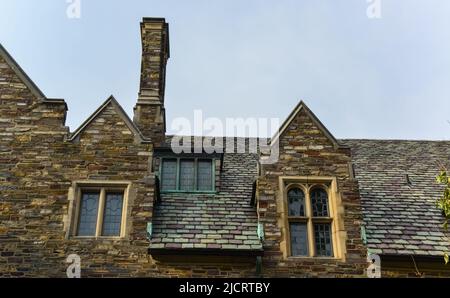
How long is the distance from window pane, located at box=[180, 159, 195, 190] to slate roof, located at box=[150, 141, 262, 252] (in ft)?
1.31

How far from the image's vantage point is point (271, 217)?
11508 mm

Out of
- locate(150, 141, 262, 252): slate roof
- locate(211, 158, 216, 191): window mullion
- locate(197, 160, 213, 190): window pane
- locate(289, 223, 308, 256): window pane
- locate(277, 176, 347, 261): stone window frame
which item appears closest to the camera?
locate(150, 141, 262, 252): slate roof

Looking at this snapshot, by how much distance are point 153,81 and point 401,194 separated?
24.3ft

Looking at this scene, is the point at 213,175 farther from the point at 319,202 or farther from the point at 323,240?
the point at 323,240

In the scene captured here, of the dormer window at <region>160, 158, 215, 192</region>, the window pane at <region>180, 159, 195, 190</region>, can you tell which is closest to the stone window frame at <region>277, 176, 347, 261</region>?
the dormer window at <region>160, 158, 215, 192</region>

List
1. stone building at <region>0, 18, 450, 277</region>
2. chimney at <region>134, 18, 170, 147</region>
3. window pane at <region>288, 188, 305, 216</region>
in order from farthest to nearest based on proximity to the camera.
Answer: chimney at <region>134, 18, 170, 147</region>
window pane at <region>288, 188, 305, 216</region>
stone building at <region>0, 18, 450, 277</region>

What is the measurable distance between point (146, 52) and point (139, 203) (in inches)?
236

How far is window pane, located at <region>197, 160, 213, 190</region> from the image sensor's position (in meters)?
13.4

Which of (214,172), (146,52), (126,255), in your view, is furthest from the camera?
(146,52)

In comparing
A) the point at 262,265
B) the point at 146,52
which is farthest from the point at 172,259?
the point at 146,52

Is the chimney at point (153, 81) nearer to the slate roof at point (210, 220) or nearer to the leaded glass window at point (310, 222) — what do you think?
the slate roof at point (210, 220)

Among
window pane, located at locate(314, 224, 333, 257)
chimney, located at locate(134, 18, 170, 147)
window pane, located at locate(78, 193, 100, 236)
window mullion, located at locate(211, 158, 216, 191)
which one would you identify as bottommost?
window pane, located at locate(314, 224, 333, 257)

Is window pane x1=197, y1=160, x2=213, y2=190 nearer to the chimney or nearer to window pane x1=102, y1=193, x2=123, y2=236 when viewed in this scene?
the chimney

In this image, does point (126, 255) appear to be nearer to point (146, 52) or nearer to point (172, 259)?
point (172, 259)
